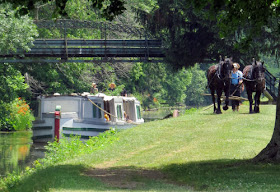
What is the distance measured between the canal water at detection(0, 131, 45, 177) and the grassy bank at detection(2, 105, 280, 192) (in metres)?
4.72

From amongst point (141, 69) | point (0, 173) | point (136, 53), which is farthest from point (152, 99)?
point (0, 173)

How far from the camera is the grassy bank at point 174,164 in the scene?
1416 centimetres

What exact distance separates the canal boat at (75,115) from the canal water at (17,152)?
120 cm

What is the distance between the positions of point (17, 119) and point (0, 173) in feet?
71.3

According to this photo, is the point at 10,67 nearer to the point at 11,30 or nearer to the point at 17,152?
the point at 11,30

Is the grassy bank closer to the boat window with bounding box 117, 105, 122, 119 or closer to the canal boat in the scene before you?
the canal boat

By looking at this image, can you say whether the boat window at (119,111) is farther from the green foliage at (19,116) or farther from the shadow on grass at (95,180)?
the shadow on grass at (95,180)

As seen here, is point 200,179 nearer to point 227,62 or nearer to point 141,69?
point 227,62

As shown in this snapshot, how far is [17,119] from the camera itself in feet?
149

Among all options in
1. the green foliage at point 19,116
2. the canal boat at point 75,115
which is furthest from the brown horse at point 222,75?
the green foliage at point 19,116

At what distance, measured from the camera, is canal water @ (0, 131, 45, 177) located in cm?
2647

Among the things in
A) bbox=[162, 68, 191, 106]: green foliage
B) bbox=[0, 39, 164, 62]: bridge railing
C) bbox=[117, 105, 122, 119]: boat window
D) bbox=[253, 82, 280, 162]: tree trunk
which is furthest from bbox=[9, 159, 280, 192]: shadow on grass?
bbox=[162, 68, 191, 106]: green foliage

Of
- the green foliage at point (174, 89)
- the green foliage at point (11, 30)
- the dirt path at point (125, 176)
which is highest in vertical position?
the green foliage at point (11, 30)

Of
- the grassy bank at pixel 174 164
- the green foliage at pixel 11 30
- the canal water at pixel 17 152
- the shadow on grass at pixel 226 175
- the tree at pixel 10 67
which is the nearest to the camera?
the shadow on grass at pixel 226 175
